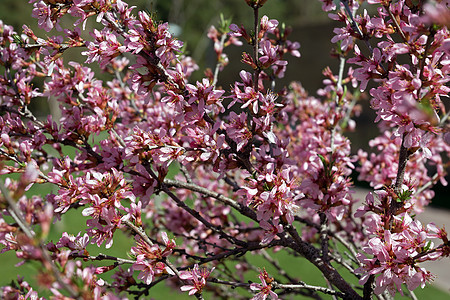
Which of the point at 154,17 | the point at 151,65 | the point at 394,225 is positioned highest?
the point at 154,17

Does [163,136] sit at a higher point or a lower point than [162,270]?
higher

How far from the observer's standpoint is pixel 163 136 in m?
1.71

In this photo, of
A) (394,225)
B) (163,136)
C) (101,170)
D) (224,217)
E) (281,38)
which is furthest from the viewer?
(224,217)

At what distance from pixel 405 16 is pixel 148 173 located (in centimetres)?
122

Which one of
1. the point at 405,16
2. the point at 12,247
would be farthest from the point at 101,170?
the point at 405,16

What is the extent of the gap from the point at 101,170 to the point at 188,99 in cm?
60

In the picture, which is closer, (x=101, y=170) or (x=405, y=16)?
(x=405, y=16)

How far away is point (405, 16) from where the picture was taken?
1.61 m

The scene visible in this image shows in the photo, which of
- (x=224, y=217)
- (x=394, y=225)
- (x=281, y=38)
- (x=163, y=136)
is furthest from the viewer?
(x=224, y=217)

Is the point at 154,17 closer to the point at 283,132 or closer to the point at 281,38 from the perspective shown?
the point at 281,38

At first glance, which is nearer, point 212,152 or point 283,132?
point 212,152

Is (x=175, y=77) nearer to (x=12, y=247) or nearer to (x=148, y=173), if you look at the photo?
(x=148, y=173)

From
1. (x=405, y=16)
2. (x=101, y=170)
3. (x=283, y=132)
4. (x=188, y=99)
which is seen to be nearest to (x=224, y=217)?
(x=283, y=132)

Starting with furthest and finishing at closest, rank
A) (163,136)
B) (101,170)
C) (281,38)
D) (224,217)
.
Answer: (224,217) → (281,38) → (101,170) → (163,136)
